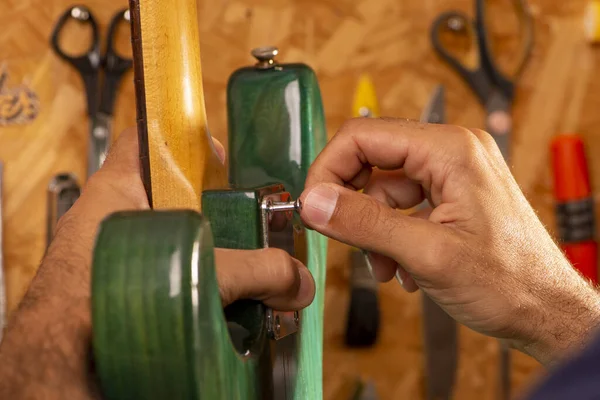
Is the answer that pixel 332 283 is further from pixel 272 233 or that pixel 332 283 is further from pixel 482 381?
pixel 272 233

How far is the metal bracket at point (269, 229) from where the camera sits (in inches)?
15.9

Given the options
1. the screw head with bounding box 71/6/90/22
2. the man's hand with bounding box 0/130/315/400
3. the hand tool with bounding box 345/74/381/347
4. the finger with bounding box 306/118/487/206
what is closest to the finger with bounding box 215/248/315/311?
the man's hand with bounding box 0/130/315/400

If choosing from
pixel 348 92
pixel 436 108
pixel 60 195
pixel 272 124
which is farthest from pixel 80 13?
pixel 272 124

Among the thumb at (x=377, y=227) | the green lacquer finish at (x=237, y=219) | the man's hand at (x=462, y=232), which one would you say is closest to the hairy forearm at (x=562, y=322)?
the man's hand at (x=462, y=232)

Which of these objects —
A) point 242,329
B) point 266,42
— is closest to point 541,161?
point 266,42

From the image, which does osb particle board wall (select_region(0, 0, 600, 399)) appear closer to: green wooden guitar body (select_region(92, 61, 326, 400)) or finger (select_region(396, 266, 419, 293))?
finger (select_region(396, 266, 419, 293))

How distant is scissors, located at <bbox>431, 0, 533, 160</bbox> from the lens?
102 centimetres

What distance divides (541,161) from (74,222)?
788 mm

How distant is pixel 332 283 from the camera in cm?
107

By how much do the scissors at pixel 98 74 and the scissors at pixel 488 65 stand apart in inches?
17.5

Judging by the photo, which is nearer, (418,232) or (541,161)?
(418,232)

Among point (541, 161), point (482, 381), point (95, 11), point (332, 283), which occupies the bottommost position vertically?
point (482, 381)

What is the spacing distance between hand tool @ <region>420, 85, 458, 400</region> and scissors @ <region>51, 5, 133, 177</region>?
0.43 m

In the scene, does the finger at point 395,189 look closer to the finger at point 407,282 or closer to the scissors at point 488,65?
the finger at point 407,282
